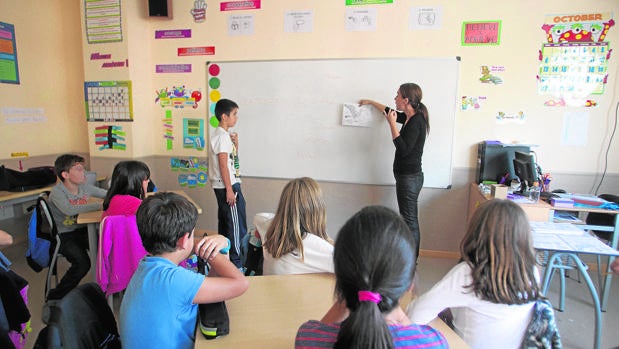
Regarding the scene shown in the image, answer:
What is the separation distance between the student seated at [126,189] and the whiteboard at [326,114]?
5.54 feet

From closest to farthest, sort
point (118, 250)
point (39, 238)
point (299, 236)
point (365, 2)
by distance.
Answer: point (299, 236) → point (118, 250) → point (39, 238) → point (365, 2)

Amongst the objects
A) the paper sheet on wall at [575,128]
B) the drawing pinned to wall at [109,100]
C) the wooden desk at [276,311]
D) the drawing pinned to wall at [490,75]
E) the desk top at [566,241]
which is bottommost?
the wooden desk at [276,311]

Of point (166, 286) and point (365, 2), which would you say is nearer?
point (166, 286)

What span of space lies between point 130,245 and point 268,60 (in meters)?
2.29

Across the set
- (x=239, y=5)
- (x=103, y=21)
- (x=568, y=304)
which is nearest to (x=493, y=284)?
(x=568, y=304)

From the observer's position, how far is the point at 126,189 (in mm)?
2146

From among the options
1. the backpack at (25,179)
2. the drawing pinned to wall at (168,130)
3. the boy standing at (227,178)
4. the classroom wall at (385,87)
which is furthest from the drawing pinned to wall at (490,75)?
the backpack at (25,179)

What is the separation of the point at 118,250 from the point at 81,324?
100 cm

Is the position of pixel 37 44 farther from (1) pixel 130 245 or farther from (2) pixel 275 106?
(1) pixel 130 245

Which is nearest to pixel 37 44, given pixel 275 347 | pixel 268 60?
pixel 268 60

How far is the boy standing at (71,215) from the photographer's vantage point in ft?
8.16

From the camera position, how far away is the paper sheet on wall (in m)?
3.13

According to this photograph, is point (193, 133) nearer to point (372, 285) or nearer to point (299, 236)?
point (299, 236)

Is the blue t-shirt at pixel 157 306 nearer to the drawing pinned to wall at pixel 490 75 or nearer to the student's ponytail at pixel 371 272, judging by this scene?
the student's ponytail at pixel 371 272
